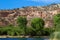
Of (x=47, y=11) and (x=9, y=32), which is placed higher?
(x=47, y=11)

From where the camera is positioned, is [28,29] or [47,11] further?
[47,11]

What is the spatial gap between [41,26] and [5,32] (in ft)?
59.2

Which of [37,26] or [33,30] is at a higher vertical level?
[37,26]

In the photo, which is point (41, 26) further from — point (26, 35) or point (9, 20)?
point (9, 20)

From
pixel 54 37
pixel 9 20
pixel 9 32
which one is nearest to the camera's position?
pixel 54 37

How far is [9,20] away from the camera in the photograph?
7357 inches

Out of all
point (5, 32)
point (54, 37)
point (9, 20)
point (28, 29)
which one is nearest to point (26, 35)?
point (28, 29)

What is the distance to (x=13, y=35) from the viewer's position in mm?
97375

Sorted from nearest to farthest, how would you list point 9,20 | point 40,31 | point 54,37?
point 54,37, point 40,31, point 9,20

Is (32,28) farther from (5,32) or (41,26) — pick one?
(5,32)

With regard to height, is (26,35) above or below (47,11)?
below

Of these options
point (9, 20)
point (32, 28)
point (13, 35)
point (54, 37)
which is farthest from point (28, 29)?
point (9, 20)

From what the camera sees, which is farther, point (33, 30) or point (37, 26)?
point (37, 26)

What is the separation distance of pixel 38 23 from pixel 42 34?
14.4ft
